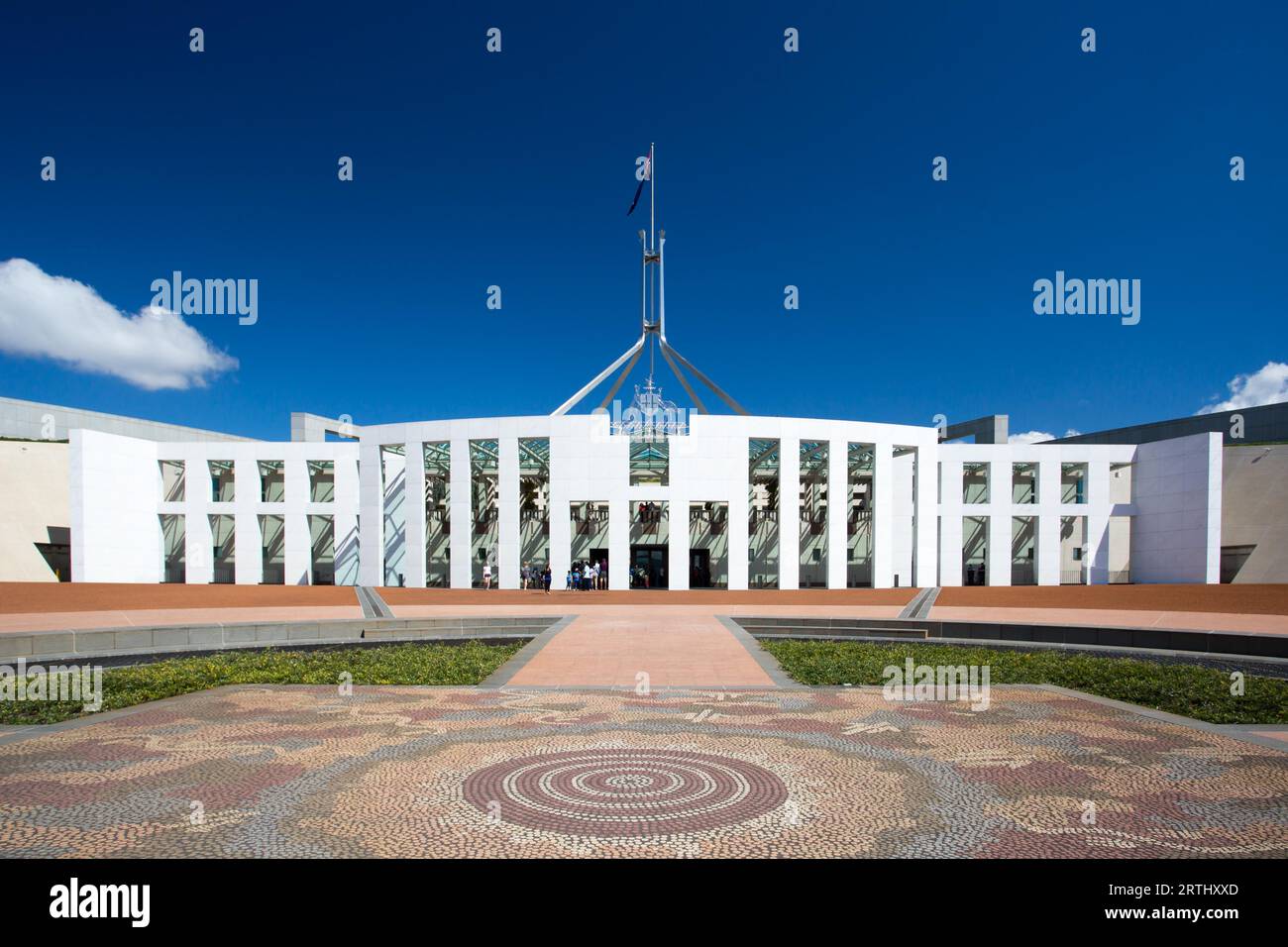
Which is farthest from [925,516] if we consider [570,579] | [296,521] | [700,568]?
[296,521]

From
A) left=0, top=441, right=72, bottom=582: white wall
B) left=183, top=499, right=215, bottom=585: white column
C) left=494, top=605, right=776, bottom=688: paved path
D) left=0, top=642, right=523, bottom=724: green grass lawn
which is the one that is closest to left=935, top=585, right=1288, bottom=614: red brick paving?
left=494, top=605, right=776, bottom=688: paved path

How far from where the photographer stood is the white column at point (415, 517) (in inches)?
1364

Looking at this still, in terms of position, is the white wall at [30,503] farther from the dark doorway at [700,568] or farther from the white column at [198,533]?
the dark doorway at [700,568]

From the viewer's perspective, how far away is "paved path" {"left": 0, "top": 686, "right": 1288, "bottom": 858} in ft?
16.1

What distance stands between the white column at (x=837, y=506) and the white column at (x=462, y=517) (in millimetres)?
18196

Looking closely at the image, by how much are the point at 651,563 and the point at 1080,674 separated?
1162 inches

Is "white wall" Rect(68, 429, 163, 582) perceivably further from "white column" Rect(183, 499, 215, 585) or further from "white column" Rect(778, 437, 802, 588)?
"white column" Rect(778, 437, 802, 588)

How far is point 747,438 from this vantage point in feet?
110

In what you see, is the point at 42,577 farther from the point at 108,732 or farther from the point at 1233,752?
the point at 1233,752

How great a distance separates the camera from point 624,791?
19.3 ft

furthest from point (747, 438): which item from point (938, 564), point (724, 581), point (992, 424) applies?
point (992, 424)

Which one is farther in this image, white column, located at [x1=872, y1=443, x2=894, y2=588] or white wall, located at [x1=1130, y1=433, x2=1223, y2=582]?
white wall, located at [x1=1130, y1=433, x2=1223, y2=582]

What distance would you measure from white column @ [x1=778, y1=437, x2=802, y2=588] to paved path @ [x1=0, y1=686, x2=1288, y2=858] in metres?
24.7
